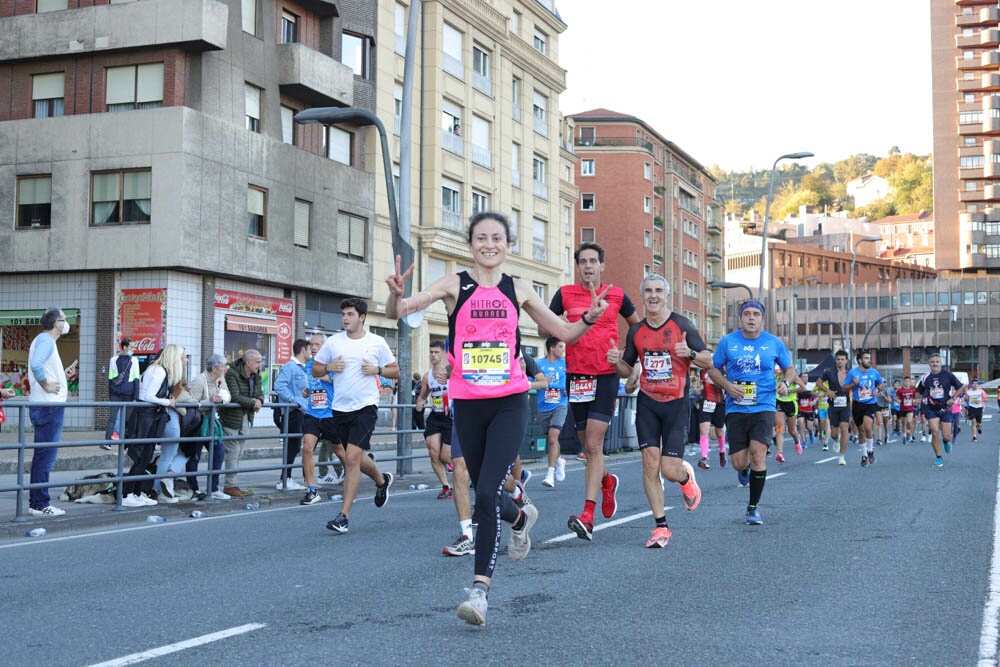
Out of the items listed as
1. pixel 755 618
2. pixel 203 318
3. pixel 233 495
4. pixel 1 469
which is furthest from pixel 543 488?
pixel 203 318

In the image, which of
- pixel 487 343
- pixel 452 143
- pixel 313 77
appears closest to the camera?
pixel 487 343

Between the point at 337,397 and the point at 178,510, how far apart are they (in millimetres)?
3155

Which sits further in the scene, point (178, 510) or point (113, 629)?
point (178, 510)

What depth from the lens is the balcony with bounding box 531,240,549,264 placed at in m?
51.6

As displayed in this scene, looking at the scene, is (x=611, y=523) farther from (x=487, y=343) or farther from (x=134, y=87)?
(x=134, y=87)

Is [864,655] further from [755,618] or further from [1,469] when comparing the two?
[1,469]

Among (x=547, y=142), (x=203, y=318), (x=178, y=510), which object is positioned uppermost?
(x=547, y=142)

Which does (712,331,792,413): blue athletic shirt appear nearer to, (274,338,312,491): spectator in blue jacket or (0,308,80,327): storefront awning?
(274,338,312,491): spectator in blue jacket

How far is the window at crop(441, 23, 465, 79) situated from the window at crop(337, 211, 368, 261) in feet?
30.1

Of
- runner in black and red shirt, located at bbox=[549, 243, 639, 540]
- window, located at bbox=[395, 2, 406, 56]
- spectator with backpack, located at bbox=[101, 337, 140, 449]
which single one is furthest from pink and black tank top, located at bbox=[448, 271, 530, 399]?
window, located at bbox=[395, 2, 406, 56]

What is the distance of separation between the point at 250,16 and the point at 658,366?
86.7 feet

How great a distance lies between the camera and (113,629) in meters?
5.91

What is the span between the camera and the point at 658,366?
9.21 m

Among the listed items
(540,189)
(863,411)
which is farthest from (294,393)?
(540,189)
